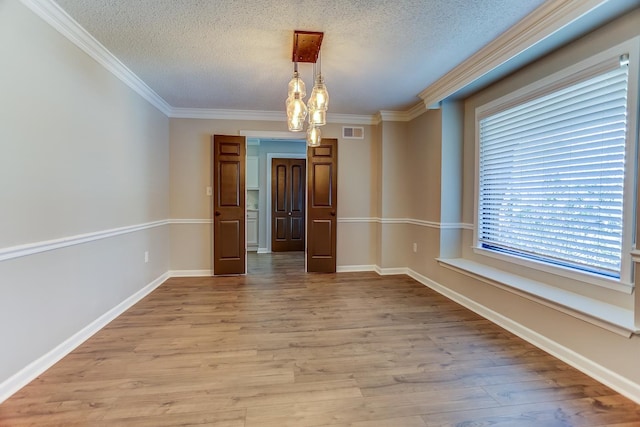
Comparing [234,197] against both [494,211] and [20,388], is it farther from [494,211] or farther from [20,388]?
[494,211]

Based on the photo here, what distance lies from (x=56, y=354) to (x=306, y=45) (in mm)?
2906

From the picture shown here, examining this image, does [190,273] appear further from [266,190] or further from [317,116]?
[317,116]

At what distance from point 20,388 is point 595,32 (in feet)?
14.3

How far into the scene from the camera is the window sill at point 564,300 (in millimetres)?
1821

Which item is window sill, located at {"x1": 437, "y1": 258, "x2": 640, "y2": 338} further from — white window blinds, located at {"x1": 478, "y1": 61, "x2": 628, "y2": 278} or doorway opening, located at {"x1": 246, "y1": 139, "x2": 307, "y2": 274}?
doorway opening, located at {"x1": 246, "y1": 139, "x2": 307, "y2": 274}

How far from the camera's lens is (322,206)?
468cm

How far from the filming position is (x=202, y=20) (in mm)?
2184

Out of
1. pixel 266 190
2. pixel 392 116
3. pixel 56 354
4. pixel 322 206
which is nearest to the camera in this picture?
pixel 56 354

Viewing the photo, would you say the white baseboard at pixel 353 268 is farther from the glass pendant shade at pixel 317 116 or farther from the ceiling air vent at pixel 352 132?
the glass pendant shade at pixel 317 116

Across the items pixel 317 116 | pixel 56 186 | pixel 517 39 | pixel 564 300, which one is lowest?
pixel 564 300

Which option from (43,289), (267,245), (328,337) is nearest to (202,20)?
(43,289)

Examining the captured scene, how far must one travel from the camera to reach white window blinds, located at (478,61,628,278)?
208 cm

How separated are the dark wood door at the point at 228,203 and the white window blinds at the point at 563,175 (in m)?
3.24

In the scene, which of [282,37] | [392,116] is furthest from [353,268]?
[282,37]
